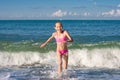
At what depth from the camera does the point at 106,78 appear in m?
11.5

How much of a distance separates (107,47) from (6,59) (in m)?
5.89

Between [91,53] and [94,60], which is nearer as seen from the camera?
[94,60]

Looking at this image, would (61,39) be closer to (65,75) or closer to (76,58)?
(65,75)

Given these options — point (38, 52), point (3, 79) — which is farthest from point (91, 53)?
point (3, 79)

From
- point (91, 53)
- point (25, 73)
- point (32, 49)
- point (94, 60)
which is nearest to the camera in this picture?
point (25, 73)

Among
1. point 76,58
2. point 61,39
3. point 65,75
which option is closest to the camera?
point 61,39

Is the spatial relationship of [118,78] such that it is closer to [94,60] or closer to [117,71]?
[117,71]

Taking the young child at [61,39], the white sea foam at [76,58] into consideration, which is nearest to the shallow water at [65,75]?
Result: the young child at [61,39]

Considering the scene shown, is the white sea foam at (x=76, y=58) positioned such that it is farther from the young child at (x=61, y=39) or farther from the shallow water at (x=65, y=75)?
the young child at (x=61, y=39)

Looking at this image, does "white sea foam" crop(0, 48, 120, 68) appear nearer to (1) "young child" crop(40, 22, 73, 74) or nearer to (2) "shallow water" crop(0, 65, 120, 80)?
(2) "shallow water" crop(0, 65, 120, 80)

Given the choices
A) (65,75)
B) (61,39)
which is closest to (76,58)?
(65,75)

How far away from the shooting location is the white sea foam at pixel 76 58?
→ 16250mm

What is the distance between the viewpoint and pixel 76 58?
17250mm

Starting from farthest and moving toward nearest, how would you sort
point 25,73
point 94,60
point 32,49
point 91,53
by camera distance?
point 32,49 → point 91,53 → point 94,60 → point 25,73
